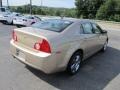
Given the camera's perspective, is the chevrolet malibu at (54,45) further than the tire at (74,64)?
No

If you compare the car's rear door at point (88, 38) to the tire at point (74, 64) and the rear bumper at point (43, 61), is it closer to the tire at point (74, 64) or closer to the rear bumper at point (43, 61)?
the tire at point (74, 64)

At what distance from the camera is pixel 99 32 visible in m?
6.81

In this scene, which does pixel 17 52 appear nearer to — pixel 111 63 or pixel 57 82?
pixel 57 82

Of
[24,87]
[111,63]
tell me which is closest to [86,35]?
[111,63]

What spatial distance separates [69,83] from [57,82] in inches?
11.3

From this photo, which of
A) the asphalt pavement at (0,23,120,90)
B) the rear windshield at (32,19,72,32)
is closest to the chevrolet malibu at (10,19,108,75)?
the rear windshield at (32,19,72,32)

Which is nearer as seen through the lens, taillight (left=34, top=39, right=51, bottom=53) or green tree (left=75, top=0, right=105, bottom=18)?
taillight (left=34, top=39, right=51, bottom=53)

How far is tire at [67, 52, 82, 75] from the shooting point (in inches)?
195

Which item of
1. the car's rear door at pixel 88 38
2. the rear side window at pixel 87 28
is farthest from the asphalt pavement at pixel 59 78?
the rear side window at pixel 87 28

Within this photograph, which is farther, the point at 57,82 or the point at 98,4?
the point at 98,4

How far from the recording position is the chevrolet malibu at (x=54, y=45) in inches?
169

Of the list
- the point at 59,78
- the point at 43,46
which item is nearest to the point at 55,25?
the point at 43,46

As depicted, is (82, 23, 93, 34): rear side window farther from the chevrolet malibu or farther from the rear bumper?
the rear bumper

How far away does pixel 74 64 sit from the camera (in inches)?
204
